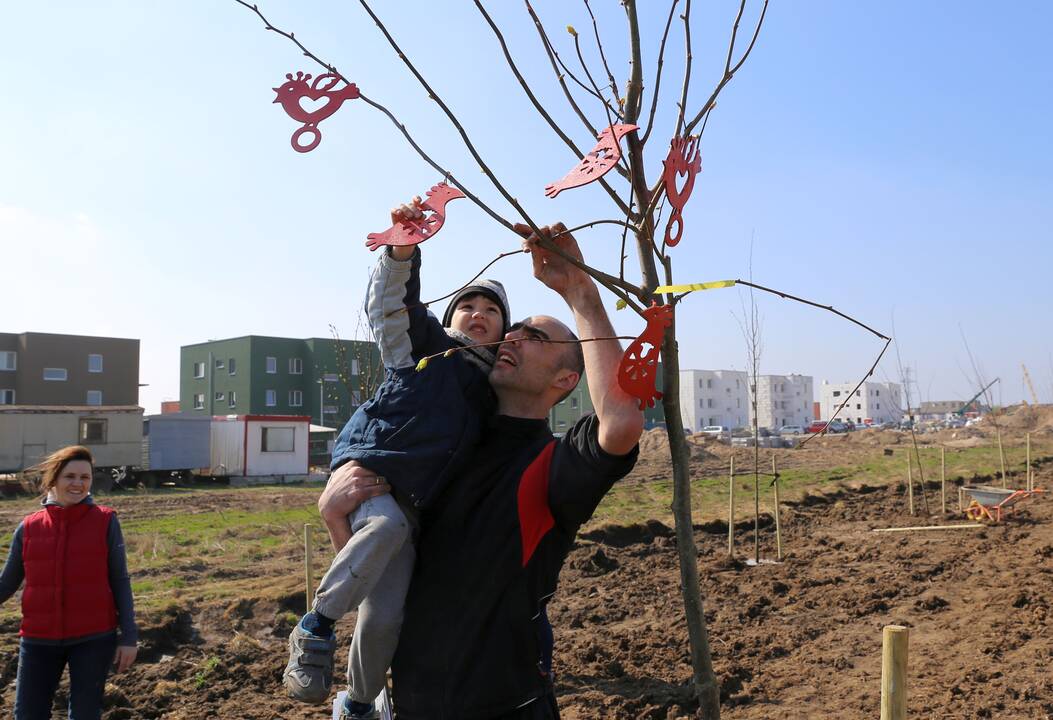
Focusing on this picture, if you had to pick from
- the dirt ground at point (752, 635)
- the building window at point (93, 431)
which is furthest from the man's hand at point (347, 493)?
the building window at point (93, 431)

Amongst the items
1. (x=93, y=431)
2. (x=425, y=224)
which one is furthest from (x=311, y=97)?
(x=93, y=431)

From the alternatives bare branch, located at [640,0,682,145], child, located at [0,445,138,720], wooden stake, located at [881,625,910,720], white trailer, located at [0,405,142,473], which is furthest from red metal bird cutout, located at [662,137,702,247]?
white trailer, located at [0,405,142,473]

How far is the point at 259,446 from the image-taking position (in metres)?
25.7

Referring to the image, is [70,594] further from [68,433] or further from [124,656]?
[68,433]

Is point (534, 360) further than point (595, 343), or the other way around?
point (534, 360)

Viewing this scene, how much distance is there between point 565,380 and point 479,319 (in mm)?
329

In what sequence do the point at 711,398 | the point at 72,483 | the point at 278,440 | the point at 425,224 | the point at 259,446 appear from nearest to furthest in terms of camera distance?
the point at 425,224, the point at 72,483, the point at 259,446, the point at 278,440, the point at 711,398

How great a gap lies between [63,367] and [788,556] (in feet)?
121

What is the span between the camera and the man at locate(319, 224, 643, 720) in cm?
161

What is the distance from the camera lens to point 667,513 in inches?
562

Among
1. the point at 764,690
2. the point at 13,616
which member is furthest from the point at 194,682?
the point at 764,690

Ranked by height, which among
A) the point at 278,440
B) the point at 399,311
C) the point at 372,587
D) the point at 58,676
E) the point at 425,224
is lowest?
the point at 58,676

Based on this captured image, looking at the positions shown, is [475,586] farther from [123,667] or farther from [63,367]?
[63,367]

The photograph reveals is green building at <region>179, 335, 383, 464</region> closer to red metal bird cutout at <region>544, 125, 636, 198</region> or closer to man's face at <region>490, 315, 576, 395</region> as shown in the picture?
man's face at <region>490, 315, 576, 395</region>
